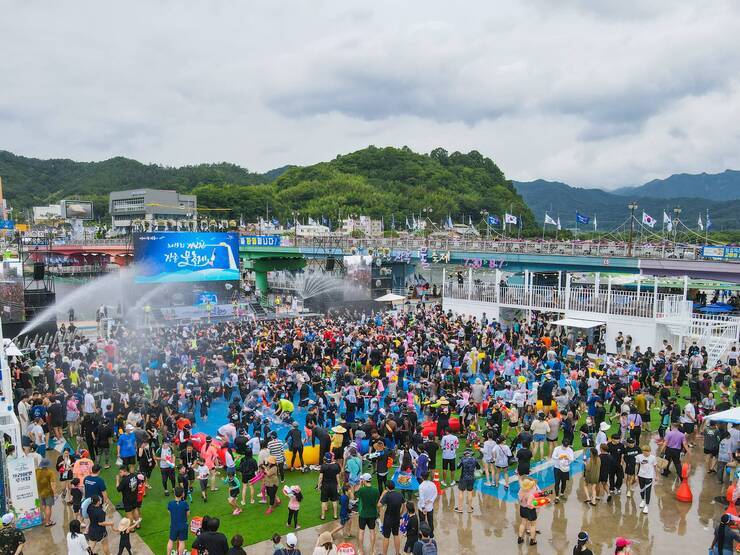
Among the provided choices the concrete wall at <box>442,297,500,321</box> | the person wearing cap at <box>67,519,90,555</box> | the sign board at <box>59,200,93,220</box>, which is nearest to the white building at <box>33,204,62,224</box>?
the sign board at <box>59,200,93,220</box>

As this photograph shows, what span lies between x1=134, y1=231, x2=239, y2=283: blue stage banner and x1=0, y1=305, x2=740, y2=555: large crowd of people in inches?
524

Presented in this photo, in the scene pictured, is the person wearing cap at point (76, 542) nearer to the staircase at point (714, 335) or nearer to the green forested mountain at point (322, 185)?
the staircase at point (714, 335)

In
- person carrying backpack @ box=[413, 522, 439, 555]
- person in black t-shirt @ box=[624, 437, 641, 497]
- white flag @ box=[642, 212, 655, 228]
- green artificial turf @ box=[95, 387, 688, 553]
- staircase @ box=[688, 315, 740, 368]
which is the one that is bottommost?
green artificial turf @ box=[95, 387, 688, 553]

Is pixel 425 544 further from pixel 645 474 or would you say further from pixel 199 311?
pixel 199 311

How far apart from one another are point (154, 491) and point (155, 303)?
89.1 feet

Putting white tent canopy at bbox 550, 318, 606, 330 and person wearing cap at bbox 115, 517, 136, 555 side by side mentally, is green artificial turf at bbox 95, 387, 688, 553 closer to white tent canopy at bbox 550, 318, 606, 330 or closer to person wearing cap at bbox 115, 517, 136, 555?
person wearing cap at bbox 115, 517, 136, 555

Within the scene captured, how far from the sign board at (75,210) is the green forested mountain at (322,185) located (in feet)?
64.8

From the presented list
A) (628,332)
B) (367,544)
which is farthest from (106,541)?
(628,332)

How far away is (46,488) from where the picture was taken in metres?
9.87

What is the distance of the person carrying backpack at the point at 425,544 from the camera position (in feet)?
23.9

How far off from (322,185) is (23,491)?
419 feet

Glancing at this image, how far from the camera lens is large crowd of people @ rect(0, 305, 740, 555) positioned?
9281 millimetres

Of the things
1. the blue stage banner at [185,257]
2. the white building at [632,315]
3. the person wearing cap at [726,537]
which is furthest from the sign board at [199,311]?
the person wearing cap at [726,537]

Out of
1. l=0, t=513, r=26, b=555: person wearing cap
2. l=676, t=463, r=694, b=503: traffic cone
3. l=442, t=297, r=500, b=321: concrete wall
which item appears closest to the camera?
l=0, t=513, r=26, b=555: person wearing cap
